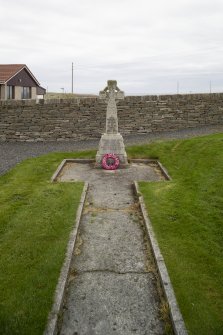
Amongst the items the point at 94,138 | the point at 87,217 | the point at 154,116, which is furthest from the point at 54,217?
the point at 154,116

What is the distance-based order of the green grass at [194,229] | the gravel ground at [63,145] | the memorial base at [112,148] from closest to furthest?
the green grass at [194,229], the memorial base at [112,148], the gravel ground at [63,145]

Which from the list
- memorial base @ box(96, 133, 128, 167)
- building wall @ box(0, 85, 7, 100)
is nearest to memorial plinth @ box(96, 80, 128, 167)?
memorial base @ box(96, 133, 128, 167)

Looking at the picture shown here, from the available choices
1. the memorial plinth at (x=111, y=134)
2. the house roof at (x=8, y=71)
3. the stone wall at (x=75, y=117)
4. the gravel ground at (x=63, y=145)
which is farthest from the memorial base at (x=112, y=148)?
the house roof at (x=8, y=71)

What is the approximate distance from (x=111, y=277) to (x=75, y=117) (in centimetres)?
1459

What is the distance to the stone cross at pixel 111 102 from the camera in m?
14.1

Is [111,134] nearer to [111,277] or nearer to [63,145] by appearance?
[63,145]

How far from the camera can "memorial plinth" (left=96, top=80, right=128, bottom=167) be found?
45.6ft

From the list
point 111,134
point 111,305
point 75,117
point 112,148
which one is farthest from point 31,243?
point 75,117

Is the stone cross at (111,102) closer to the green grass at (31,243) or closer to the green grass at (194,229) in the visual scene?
the green grass at (194,229)

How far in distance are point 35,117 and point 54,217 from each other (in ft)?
40.7

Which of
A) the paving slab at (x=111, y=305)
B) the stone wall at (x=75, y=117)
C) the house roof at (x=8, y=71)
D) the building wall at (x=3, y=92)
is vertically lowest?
the paving slab at (x=111, y=305)

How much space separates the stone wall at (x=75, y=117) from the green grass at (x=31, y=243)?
788 centimetres

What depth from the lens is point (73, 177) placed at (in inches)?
478

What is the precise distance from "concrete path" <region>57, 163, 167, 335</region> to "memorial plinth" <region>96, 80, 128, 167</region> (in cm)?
411
